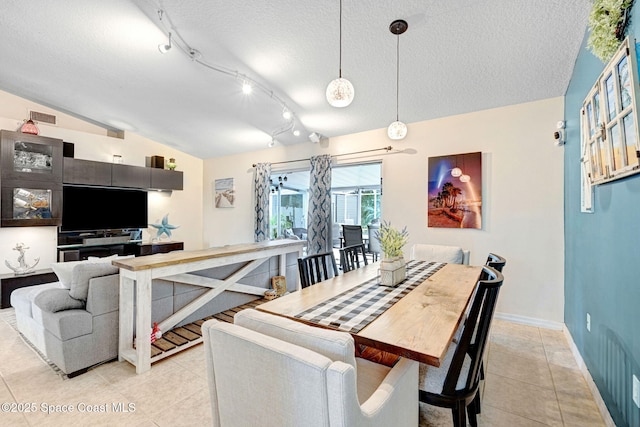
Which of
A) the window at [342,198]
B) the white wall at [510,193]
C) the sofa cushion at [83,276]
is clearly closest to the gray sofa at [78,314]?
the sofa cushion at [83,276]

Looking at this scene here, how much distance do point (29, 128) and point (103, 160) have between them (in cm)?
111

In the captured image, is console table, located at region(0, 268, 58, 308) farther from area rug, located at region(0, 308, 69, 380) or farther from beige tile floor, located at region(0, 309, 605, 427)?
beige tile floor, located at region(0, 309, 605, 427)

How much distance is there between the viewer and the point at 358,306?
1.59 m

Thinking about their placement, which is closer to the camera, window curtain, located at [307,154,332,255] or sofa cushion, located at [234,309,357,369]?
sofa cushion, located at [234,309,357,369]

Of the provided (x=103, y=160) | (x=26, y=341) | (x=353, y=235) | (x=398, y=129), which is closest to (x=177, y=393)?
(x=26, y=341)

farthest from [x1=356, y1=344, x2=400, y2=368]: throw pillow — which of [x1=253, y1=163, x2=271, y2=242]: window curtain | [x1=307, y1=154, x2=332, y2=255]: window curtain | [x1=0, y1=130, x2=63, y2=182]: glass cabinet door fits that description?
[x1=0, y1=130, x2=63, y2=182]: glass cabinet door

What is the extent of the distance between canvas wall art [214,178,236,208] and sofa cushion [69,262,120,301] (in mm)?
3905

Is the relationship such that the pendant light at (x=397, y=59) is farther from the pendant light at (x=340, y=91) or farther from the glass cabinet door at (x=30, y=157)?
the glass cabinet door at (x=30, y=157)

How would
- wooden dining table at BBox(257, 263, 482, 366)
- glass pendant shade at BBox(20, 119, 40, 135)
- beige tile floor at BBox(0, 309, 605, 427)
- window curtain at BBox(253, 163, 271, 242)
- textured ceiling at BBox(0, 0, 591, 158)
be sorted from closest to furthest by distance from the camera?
wooden dining table at BBox(257, 263, 482, 366) < beige tile floor at BBox(0, 309, 605, 427) < textured ceiling at BBox(0, 0, 591, 158) < glass pendant shade at BBox(20, 119, 40, 135) < window curtain at BBox(253, 163, 271, 242)

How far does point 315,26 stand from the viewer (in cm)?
251

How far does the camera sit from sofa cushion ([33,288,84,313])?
7.22 ft

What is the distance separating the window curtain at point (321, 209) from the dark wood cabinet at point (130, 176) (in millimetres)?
3393

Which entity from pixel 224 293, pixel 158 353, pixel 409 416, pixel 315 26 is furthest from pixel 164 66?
pixel 409 416

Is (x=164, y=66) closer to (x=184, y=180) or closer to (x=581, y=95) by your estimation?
(x=184, y=180)
